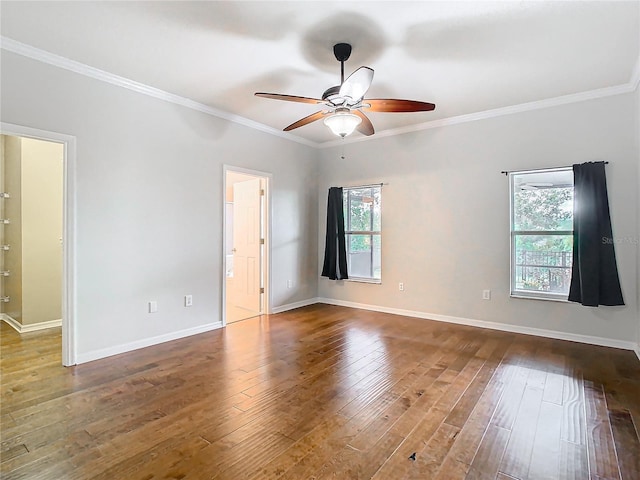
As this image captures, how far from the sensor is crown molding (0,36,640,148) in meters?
2.93

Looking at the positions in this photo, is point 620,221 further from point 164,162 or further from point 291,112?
Result: point 164,162

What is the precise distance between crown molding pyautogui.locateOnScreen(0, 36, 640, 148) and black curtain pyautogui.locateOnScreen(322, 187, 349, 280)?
3.30ft

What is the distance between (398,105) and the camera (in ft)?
9.70

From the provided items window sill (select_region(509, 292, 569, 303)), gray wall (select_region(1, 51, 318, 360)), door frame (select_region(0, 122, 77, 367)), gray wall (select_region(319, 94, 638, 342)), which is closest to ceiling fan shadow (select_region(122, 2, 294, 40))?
gray wall (select_region(1, 51, 318, 360))

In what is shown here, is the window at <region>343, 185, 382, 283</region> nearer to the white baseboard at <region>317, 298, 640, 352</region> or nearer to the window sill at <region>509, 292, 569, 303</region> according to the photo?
the white baseboard at <region>317, 298, 640, 352</region>

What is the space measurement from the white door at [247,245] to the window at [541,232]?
11.5 feet

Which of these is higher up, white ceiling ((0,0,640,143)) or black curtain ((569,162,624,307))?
white ceiling ((0,0,640,143))

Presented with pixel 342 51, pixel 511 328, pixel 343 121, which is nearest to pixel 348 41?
pixel 342 51

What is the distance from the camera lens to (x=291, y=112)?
4438 mm

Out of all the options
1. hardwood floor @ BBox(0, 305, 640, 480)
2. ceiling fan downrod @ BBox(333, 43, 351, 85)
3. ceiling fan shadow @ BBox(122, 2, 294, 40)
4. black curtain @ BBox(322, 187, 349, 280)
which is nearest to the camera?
hardwood floor @ BBox(0, 305, 640, 480)

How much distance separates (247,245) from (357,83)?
351cm

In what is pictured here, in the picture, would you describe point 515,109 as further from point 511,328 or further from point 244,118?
point 244,118

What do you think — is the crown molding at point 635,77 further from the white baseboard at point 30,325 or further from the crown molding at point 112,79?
the white baseboard at point 30,325

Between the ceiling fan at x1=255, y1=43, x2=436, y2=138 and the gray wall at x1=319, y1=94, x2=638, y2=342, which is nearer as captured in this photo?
the ceiling fan at x1=255, y1=43, x2=436, y2=138
